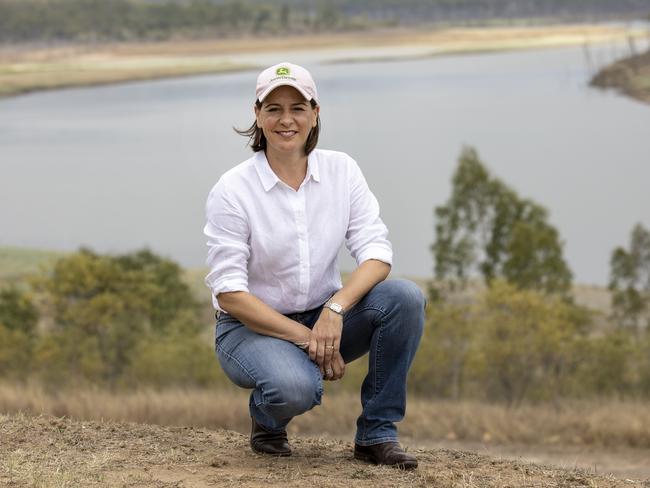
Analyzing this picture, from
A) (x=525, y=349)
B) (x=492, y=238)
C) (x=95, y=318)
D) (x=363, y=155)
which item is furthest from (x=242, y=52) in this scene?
(x=525, y=349)

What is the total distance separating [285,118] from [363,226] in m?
0.52

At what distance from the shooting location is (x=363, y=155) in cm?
4538

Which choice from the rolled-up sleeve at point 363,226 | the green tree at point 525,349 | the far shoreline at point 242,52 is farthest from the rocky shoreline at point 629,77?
the rolled-up sleeve at point 363,226

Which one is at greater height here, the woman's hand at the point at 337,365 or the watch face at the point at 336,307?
the watch face at the point at 336,307

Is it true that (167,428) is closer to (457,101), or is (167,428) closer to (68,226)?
(68,226)

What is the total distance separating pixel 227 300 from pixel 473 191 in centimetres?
3085

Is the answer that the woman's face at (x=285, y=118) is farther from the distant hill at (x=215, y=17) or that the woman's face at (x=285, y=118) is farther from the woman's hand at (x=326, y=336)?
the distant hill at (x=215, y=17)

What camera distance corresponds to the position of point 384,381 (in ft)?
13.6

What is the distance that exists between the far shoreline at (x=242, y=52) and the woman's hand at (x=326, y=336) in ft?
274

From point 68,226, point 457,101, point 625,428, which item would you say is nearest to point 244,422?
point 625,428

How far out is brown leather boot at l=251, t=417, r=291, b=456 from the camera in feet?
14.4

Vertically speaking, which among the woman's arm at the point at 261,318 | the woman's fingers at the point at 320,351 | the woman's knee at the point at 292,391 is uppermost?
the woman's arm at the point at 261,318

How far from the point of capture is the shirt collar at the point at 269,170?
4.06 metres

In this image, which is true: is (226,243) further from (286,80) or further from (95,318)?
(95,318)
